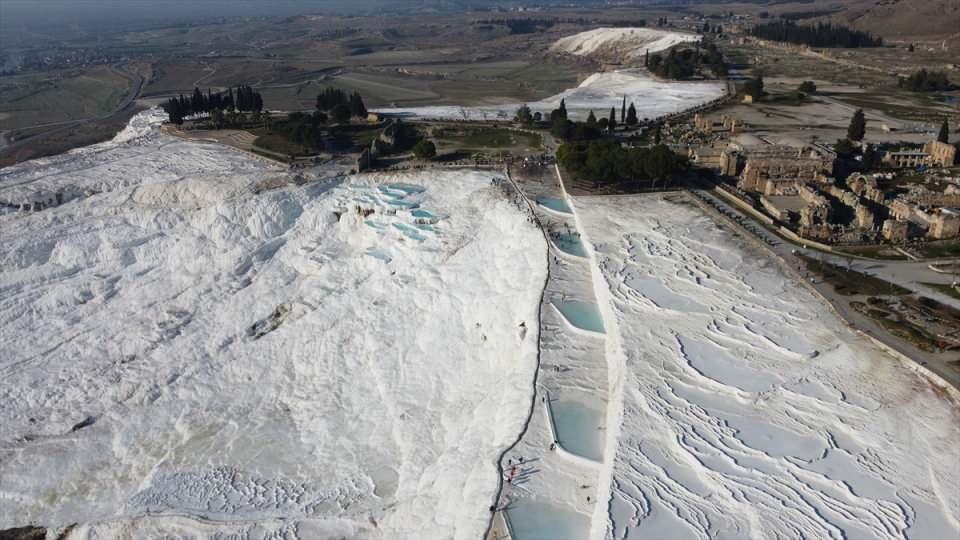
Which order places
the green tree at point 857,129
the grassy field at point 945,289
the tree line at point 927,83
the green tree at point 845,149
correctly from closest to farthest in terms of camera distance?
the grassy field at point 945,289, the green tree at point 845,149, the green tree at point 857,129, the tree line at point 927,83

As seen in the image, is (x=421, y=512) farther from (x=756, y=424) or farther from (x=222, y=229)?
(x=222, y=229)

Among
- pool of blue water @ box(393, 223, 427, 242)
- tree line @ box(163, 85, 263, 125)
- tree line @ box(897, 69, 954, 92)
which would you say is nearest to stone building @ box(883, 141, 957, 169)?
tree line @ box(897, 69, 954, 92)

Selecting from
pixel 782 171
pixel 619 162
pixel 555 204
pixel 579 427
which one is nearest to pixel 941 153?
pixel 782 171

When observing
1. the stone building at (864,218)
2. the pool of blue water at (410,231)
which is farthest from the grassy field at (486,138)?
the stone building at (864,218)

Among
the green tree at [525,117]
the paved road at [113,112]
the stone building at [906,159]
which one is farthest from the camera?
the paved road at [113,112]

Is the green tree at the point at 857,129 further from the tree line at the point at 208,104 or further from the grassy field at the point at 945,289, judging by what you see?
the tree line at the point at 208,104

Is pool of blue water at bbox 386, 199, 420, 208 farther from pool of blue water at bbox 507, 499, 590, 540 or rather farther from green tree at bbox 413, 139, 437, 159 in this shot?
pool of blue water at bbox 507, 499, 590, 540
